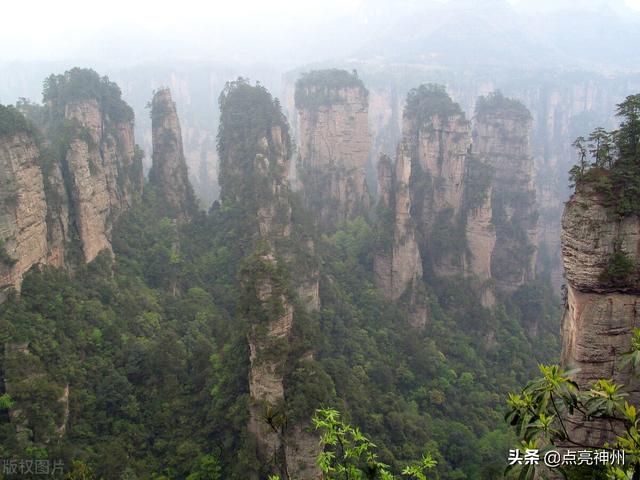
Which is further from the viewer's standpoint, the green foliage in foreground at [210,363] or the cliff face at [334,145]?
the cliff face at [334,145]

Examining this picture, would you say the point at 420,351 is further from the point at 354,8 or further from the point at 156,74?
the point at 354,8

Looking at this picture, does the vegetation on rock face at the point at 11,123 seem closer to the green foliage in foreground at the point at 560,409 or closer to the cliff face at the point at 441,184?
the green foliage in foreground at the point at 560,409

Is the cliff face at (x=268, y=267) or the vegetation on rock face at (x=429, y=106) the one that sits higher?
the vegetation on rock face at (x=429, y=106)

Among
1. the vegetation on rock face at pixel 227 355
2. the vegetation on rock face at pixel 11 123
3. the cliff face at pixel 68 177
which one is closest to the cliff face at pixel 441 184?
the vegetation on rock face at pixel 227 355

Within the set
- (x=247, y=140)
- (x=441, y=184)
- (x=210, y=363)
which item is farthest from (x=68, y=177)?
(x=441, y=184)

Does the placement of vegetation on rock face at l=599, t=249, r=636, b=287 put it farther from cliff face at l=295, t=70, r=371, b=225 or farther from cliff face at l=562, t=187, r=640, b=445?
cliff face at l=295, t=70, r=371, b=225

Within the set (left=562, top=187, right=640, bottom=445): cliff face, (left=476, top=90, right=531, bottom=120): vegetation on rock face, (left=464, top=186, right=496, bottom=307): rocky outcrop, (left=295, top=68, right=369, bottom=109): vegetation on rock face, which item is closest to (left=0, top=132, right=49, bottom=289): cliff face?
(left=562, top=187, right=640, bottom=445): cliff face
